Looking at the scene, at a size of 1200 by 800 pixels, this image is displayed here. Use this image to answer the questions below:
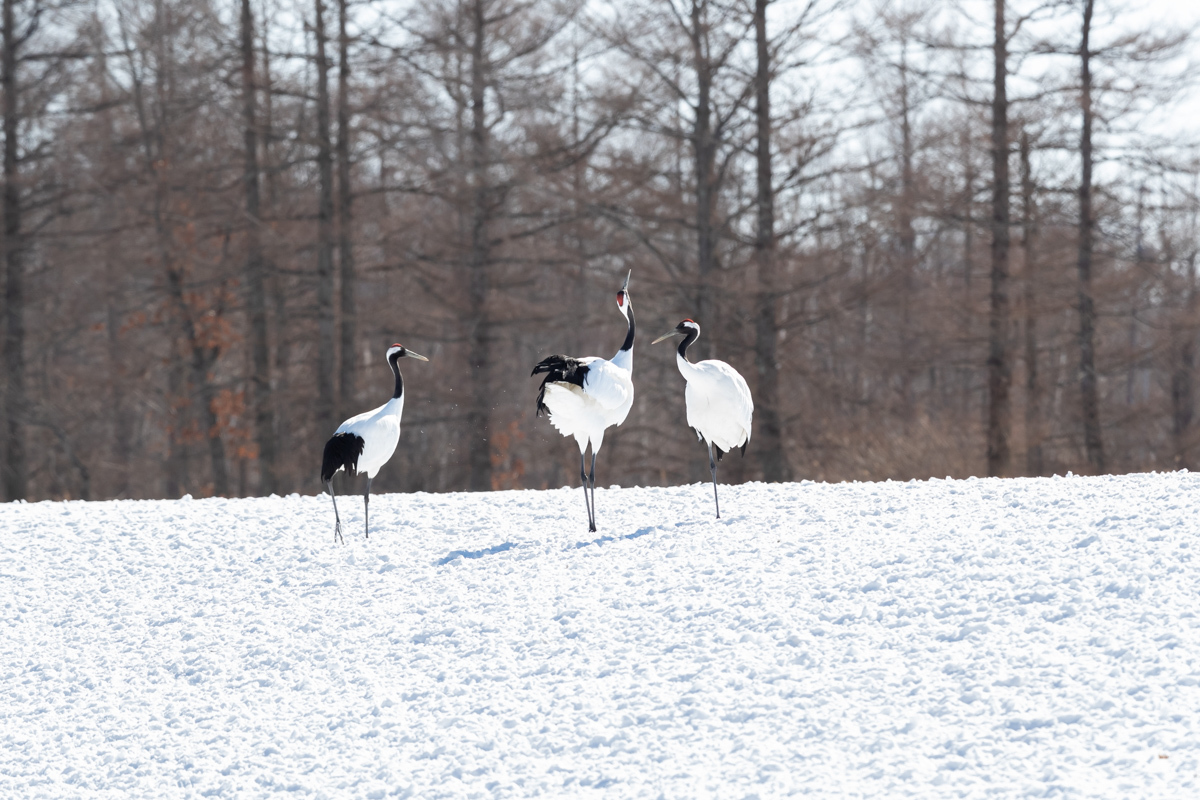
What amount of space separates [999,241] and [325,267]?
11034 millimetres

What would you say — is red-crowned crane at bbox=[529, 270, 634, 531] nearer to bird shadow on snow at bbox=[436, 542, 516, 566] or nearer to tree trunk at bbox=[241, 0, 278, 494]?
bird shadow on snow at bbox=[436, 542, 516, 566]

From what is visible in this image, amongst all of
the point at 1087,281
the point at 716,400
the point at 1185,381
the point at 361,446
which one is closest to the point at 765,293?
the point at 1087,281

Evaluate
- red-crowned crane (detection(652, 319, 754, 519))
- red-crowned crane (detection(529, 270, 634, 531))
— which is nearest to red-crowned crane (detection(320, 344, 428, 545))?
red-crowned crane (detection(529, 270, 634, 531))

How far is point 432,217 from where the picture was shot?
20312mm

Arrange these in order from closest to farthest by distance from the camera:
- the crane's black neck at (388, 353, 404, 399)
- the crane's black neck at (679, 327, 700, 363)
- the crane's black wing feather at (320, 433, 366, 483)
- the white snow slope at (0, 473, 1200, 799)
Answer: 1. the white snow slope at (0, 473, 1200, 799)
2. the crane's black wing feather at (320, 433, 366, 483)
3. the crane's black neck at (679, 327, 700, 363)
4. the crane's black neck at (388, 353, 404, 399)

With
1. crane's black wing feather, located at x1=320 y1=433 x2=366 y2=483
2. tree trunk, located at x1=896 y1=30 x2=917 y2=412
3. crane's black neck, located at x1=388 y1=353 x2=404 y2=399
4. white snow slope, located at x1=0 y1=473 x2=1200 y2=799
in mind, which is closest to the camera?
white snow slope, located at x1=0 y1=473 x2=1200 y2=799

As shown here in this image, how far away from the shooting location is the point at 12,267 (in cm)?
1964

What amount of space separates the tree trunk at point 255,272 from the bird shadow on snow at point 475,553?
12.2 metres

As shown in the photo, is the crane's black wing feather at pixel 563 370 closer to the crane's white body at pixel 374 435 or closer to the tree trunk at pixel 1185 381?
the crane's white body at pixel 374 435

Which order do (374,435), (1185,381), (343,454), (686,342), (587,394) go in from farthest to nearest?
(1185,381)
(686,342)
(374,435)
(343,454)
(587,394)

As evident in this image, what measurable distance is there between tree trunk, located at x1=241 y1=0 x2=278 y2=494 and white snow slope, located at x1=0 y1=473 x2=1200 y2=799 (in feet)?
35.2

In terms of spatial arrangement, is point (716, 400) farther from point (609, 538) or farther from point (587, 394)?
point (609, 538)

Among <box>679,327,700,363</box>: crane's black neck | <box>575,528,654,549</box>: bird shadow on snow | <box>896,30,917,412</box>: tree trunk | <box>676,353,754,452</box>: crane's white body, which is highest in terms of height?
<box>896,30,917,412</box>: tree trunk

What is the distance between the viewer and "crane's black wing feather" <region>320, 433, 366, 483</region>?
339 inches
